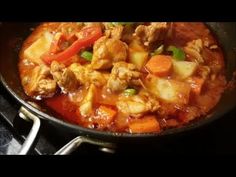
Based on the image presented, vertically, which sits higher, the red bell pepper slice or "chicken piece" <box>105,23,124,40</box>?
"chicken piece" <box>105,23,124,40</box>

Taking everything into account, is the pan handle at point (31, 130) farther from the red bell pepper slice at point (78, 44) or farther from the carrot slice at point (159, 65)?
the carrot slice at point (159, 65)

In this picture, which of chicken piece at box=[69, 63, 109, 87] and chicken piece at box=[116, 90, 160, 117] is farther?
chicken piece at box=[69, 63, 109, 87]

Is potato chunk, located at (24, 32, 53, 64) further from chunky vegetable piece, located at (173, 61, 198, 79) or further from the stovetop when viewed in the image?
chunky vegetable piece, located at (173, 61, 198, 79)

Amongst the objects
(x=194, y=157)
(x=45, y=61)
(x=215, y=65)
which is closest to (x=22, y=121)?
(x=45, y=61)

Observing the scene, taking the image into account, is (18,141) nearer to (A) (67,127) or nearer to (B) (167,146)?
(A) (67,127)

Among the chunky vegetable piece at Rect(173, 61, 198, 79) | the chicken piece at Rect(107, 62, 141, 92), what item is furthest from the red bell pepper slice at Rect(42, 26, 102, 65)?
the chunky vegetable piece at Rect(173, 61, 198, 79)

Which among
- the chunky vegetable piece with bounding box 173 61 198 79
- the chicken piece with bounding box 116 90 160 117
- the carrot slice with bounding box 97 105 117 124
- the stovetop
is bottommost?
the stovetop
